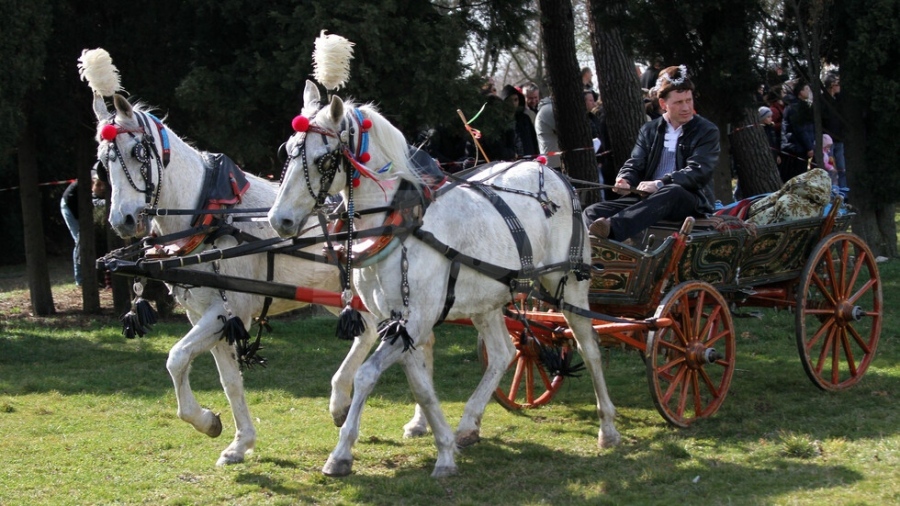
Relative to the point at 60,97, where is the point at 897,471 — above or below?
below

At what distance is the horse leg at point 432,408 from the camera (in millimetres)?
6098

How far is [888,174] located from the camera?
12688 mm

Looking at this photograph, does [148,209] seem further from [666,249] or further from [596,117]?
[596,117]

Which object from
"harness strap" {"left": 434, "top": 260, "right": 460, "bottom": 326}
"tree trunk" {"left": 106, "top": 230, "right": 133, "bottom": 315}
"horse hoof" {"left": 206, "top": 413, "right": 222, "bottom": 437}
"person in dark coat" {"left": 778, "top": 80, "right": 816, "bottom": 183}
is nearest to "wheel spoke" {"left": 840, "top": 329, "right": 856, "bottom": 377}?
"harness strap" {"left": 434, "top": 260, "right": 460, "bottom": 326}

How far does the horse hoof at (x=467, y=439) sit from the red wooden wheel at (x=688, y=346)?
1128 mm

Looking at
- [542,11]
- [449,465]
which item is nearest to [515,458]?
[449,465]

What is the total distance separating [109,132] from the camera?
6.35 meters

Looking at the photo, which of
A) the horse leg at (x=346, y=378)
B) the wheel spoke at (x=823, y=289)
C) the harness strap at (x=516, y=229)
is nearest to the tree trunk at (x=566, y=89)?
the wheel spoke at (x=823, y=289)

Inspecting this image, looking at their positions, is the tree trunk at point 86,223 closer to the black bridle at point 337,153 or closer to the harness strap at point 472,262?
the black bridle at point 337,153

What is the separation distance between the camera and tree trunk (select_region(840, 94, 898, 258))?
12.8 meters

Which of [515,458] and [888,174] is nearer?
[515,458]

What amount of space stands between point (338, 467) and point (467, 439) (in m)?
1.03

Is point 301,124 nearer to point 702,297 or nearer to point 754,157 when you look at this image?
point 702,297

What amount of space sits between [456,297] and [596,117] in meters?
8.76
